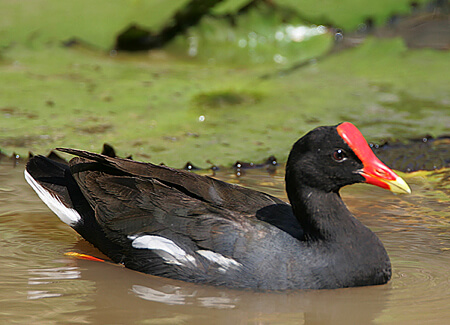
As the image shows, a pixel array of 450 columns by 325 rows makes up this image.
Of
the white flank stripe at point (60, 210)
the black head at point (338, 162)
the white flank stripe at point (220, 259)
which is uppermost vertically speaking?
the black head at point (338, 162)

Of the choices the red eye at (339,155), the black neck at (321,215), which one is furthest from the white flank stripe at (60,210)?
the red eye at (339,155)

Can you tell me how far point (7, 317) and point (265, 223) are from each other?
1.18 meters

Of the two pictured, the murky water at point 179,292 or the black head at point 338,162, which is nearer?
the murky water at point 179,292

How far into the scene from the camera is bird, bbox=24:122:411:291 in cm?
327

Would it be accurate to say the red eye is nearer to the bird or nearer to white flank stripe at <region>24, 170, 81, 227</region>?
the bird

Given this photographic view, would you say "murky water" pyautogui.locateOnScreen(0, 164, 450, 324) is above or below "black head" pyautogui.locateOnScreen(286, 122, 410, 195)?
below

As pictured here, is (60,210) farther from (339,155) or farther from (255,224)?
(339,155)

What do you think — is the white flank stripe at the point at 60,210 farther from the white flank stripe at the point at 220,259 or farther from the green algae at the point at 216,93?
the green algae at the point at 216,93

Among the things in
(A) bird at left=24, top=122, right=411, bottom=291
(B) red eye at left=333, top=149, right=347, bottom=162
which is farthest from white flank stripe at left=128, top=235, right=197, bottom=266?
(B) red eye at left=333, top=149, right=347, bottom=162

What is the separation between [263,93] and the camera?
6.10 m

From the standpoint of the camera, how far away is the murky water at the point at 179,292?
9.93 ft

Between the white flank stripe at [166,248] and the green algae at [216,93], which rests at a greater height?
the green algae at [216,93]

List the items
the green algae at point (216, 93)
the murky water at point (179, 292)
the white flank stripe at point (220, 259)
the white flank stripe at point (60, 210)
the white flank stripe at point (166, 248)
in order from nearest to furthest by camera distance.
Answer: the murky water at point (179, 292), the white flank stripe at point (220, 259), the white flank stripe at point (166, 248), the white flank stripe at point (60, 210), the green algae at point (216, 93)

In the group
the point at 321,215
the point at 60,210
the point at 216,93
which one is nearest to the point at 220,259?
the point at 321,215
